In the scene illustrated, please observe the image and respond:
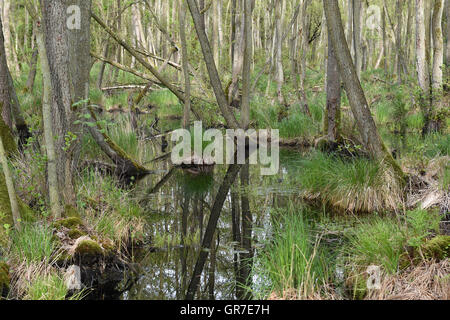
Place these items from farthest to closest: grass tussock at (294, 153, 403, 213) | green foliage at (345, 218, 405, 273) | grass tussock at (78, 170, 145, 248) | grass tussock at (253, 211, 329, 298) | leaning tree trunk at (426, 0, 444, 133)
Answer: leaning tree trunk at (426, 0, 444, 133) < grass tussock at (294, 153, 403, 213) < grass tussock at (78, 170, 145, 248) < green foliage at (345, 218, 405, 273) < grass tussock at (253, 211, 329, 298)

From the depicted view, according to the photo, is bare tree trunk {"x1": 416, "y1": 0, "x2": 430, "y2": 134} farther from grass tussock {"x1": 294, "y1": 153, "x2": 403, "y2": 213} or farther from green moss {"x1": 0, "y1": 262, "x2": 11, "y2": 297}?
green moss {"x1": 0, "y1": 262, "x2": 11, "y2": 297}

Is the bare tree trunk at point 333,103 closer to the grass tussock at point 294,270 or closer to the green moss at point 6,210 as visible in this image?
the grass tussock at point 294,270

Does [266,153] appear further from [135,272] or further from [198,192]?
[135,272]

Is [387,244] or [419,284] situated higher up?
[387,244]

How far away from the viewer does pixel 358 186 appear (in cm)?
702

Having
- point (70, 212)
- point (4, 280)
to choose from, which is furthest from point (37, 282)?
point (70, 212)

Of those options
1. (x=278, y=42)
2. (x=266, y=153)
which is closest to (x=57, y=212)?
(x=266, y=153)

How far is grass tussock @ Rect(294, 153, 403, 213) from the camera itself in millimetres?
6852

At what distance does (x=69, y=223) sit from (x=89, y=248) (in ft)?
1.40

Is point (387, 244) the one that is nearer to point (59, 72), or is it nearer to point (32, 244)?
point (32, 244)

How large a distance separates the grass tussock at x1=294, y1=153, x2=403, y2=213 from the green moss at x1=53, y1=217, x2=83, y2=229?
3.78 meters

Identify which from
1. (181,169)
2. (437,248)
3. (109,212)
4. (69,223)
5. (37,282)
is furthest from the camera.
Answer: (181,169)

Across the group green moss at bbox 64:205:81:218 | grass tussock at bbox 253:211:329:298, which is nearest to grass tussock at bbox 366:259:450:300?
grass tussock at bbox 253:211:329:298

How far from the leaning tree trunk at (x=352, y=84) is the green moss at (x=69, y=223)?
4164 mm
